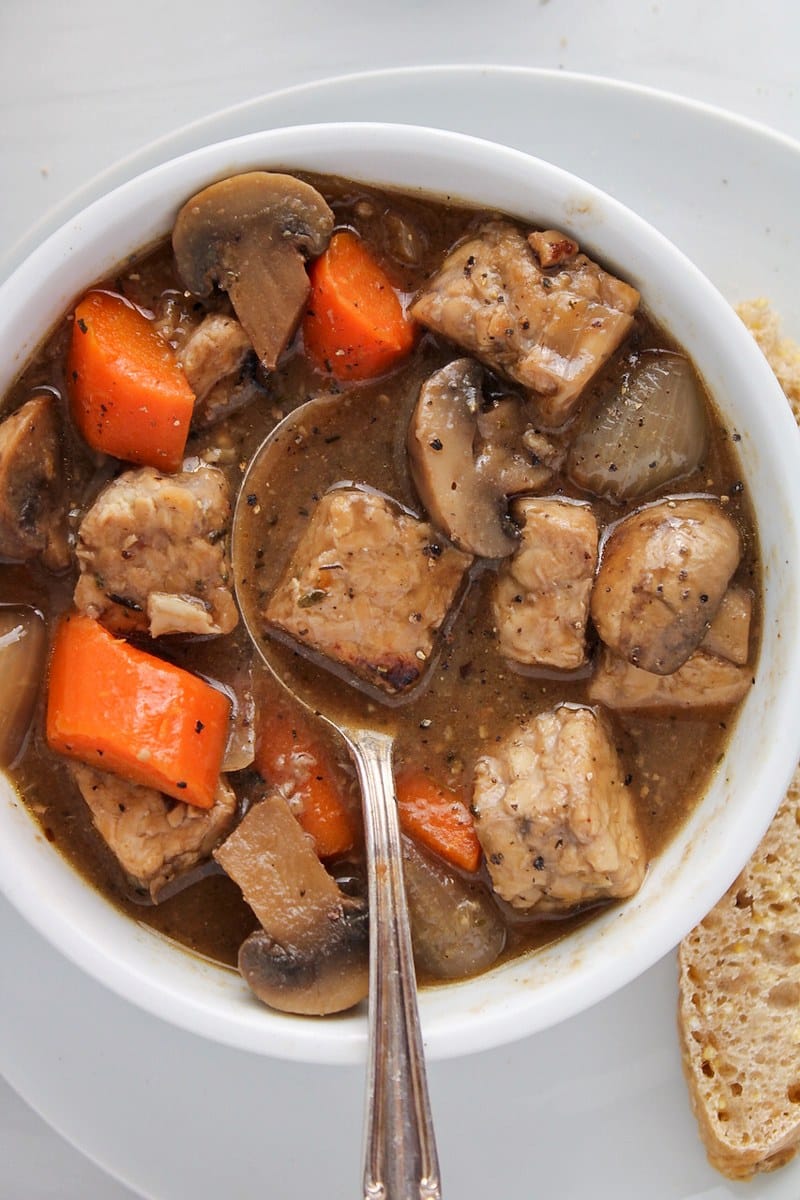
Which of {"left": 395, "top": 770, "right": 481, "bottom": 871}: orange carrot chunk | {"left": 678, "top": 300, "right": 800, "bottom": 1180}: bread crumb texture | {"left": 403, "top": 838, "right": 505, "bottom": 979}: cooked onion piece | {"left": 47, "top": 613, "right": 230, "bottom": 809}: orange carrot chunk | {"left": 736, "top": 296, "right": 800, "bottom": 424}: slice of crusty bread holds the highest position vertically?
{"left": 736, "top": 296, "right": 800, "bottom": 424}: slice of crusty bread

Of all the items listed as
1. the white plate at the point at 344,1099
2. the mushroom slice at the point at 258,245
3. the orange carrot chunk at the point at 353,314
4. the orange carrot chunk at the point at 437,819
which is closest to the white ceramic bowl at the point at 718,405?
the mushroom slice at the point at 258,245

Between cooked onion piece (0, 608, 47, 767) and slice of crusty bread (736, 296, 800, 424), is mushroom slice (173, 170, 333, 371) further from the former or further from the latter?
slice of crusty bread (736, 296, 800, 424)

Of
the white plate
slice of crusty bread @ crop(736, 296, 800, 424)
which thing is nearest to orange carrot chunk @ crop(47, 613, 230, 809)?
the white plate

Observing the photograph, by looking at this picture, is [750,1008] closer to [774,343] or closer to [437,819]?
[437,819]

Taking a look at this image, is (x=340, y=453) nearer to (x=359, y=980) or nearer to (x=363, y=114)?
(x=363, y=114)

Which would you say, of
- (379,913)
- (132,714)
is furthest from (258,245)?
(379,913)

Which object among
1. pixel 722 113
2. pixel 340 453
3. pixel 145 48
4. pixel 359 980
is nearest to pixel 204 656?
pixel 340 453
